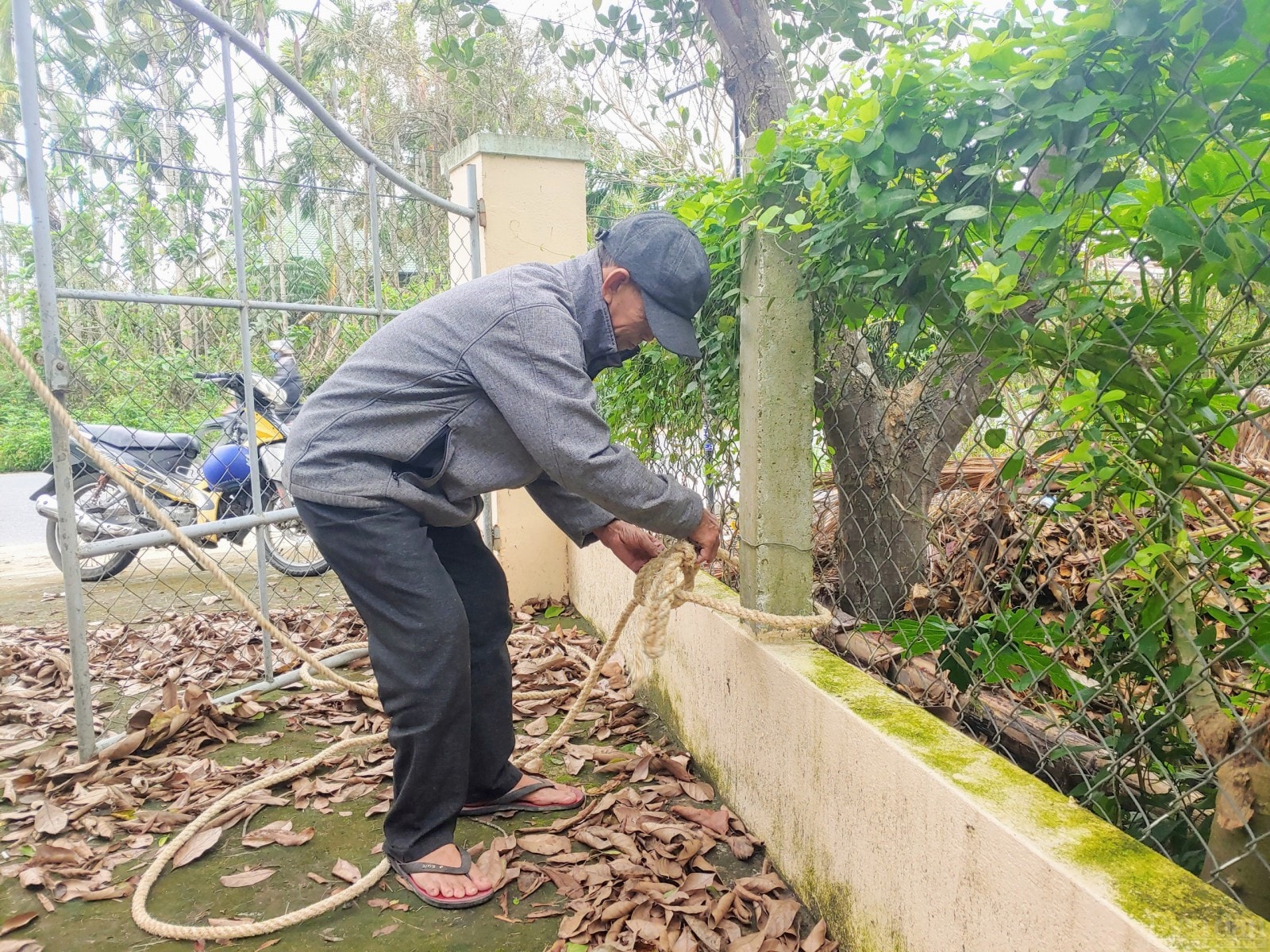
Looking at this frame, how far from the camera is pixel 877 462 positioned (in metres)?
2.22

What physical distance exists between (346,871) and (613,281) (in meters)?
1.83

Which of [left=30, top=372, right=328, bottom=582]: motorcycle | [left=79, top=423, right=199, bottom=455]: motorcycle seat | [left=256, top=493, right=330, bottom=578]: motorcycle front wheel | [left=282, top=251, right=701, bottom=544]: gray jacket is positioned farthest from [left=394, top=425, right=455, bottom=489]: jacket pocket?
[left=79, top=423, right=199, bottom=455]: motorcycle seat

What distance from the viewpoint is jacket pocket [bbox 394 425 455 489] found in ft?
7.04

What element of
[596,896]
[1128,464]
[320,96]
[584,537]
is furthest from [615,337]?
[320,96]

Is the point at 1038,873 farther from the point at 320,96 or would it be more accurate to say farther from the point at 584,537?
the point at 320,96

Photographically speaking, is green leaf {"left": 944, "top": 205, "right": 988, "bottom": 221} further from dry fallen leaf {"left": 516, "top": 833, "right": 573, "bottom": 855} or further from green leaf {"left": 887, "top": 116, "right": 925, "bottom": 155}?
dry fallen leaf {"left": 516, "top": 833, "right": 573, "bottom": 855}

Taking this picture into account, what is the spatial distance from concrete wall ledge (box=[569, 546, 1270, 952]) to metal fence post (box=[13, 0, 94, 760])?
211 cm

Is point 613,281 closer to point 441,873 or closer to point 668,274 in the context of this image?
point 668,274

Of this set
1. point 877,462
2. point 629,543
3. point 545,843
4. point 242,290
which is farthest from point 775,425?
point 242,290

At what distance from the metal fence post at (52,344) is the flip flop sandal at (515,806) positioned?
4.63ft

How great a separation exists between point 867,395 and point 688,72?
2832 mm

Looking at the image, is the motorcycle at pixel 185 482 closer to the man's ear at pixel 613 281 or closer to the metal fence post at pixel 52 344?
the metal fence post at pixel 52 344

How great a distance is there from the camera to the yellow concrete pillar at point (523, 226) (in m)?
4.40

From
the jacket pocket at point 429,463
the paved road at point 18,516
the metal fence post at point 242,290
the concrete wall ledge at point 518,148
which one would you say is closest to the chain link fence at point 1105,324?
the jacket pocket at point 429,463
